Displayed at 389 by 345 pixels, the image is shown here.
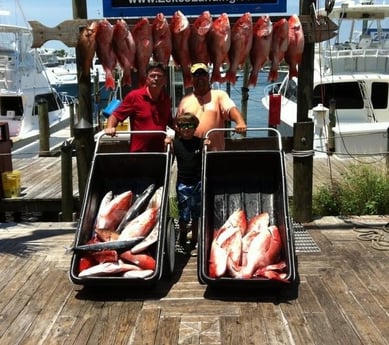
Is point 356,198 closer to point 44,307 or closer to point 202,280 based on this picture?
point 202,280

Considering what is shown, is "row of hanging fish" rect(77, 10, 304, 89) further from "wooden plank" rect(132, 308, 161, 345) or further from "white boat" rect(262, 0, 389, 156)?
"white boat" rect(262, 0, 389, 156)

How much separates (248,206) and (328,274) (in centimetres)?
97

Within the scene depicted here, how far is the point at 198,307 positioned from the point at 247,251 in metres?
0.66

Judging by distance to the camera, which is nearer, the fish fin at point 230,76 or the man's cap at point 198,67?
the man's cap at point 198,67

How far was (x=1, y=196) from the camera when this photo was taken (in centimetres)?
871

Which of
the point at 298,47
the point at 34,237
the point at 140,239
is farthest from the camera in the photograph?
the point at 34,237

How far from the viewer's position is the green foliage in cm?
692

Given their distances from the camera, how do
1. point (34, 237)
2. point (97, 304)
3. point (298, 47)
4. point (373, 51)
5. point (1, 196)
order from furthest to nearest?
point (373, 51) < point (1, 196) < point (34, 237) < point (298, 47) < point (97, 304)

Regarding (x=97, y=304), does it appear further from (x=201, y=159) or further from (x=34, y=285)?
(x=201, y=159)

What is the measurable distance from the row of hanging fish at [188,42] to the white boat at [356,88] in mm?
8277

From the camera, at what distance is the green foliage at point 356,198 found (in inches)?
273

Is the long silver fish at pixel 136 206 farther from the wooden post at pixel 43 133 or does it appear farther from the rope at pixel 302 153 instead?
the wooden post at pixel 43 133

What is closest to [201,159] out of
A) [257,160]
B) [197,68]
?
[257,160]

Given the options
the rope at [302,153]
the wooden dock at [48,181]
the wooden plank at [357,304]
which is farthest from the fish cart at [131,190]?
the wooden dock at [48,181]
